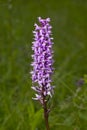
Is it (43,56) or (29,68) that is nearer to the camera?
(43,56)

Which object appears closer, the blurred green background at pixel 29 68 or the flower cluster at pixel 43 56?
the flower cluster at pixel 43 56

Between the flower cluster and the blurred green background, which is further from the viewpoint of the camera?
the blurred green background

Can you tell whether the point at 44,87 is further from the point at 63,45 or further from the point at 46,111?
the point at 63,45

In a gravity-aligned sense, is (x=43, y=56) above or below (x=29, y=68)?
below

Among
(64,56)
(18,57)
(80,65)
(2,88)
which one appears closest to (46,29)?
(2,88)
